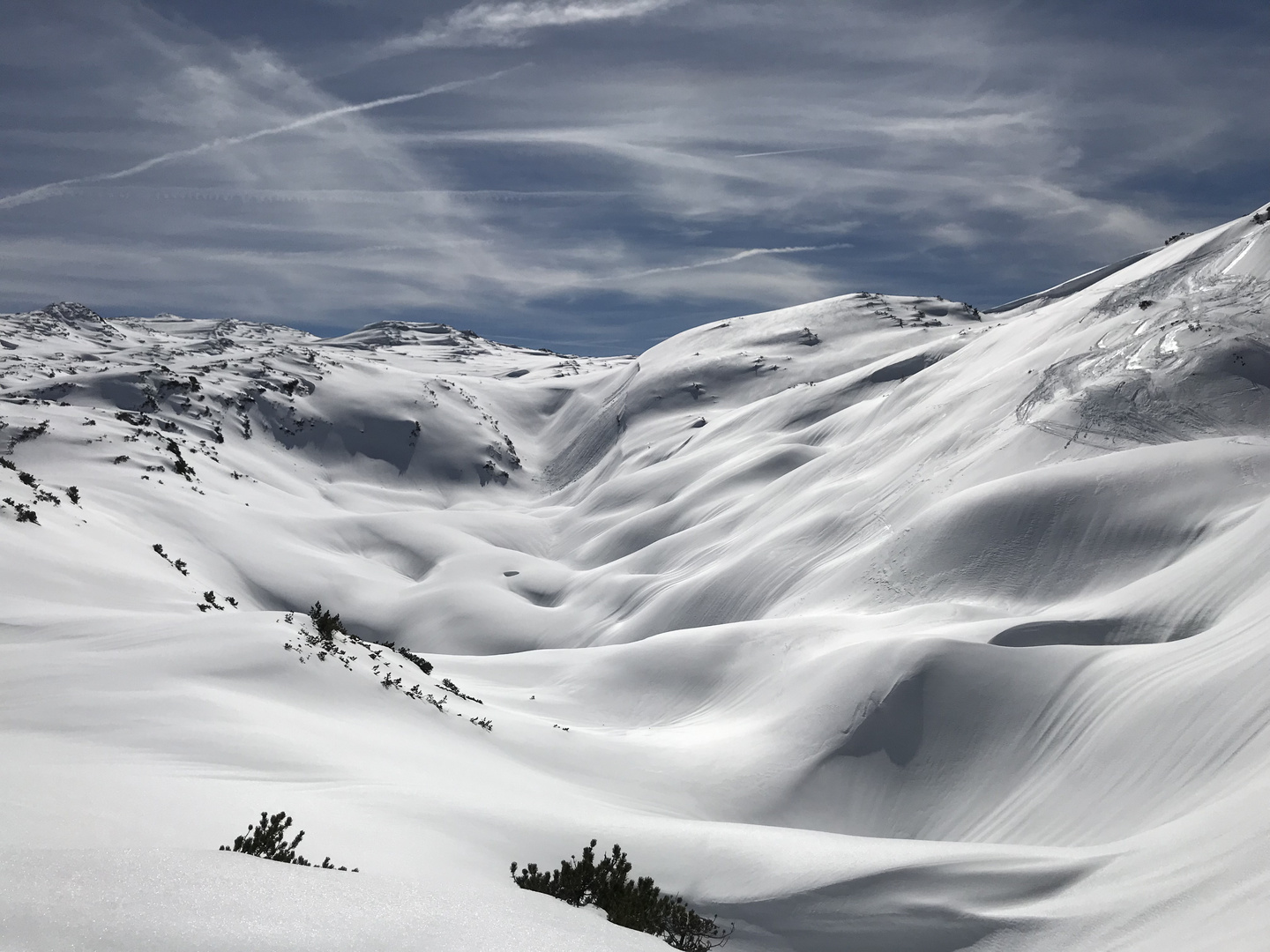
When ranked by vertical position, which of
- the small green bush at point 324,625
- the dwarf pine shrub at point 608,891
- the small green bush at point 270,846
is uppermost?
the small green bush at point 324,625

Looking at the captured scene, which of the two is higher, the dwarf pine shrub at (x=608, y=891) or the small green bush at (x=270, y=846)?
the dwarf pine shrub at (x=608, y=891)

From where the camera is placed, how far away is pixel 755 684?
2172cm

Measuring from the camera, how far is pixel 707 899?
8.96 metres

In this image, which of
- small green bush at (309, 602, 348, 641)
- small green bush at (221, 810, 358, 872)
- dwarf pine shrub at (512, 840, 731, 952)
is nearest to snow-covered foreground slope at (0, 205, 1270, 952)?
small green bush at (309, 602, 348, 641)

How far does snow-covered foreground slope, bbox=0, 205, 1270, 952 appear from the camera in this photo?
6.16 meters

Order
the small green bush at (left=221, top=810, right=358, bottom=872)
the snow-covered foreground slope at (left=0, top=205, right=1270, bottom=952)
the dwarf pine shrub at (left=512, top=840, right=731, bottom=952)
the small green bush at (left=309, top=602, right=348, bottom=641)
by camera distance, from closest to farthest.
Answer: the small green bush at (left=221, top=810, right=358, bottom=872) → the snow-covered foreground slope at (left=0, top=205, right=1270, bottom=952) → the dwarf pine shrub at (left=512, top=840, right=731, bottom=952) → the small green bush at (left=309, top=602, right=348, bottom=641)

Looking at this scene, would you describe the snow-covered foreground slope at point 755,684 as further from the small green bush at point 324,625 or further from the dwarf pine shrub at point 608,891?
the dwarf pine shrub at point 608,891

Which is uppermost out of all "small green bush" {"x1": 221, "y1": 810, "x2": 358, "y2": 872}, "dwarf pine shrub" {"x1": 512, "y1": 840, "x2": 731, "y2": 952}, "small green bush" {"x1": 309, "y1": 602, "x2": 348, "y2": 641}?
"small green bush" {"x1": 309, "y1": 602, "x2": 348, "y2": 641}

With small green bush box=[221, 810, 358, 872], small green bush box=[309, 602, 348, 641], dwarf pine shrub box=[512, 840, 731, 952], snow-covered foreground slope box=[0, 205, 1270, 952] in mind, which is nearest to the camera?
small green bush box=[221, 810, 358, 872]

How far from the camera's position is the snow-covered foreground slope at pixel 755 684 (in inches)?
243

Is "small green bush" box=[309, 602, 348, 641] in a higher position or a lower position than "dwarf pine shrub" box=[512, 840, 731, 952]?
higher

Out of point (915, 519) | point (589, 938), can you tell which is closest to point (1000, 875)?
point (589, 938)

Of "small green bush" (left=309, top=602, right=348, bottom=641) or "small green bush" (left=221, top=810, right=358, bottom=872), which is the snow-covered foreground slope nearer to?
"small green bush" (left=309, top=602, right=348, bottom=641)

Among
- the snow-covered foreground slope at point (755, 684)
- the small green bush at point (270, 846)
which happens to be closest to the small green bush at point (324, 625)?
the snow-covered foreground slope at point (755, 684)
